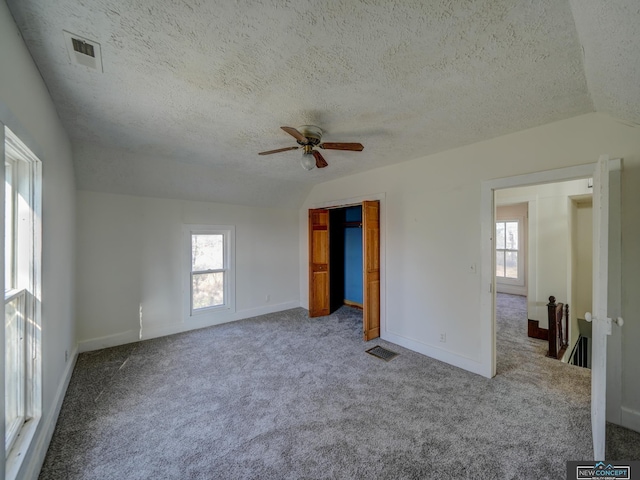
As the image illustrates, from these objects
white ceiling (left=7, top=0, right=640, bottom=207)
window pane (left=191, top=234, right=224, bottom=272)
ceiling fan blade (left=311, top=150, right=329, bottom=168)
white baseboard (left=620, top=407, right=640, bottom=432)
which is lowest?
white baseboard (left=620, top=407, right=640, bottom=432)

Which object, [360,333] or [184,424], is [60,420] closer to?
[184,424]

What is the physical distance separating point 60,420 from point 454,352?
151 inches

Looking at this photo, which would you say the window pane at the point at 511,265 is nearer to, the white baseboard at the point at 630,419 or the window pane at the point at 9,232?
the white baseboard at the point at 630,419

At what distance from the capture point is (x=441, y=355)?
319 centimetres

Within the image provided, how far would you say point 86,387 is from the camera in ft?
8.48

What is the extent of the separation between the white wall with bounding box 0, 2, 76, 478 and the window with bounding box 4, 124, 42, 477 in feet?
0.27

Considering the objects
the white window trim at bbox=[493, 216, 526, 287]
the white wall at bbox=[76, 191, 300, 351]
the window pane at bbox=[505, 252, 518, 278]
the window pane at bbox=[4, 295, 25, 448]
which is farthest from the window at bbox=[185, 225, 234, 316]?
A: the window pane at bbox=[505, 252, 518, 278]

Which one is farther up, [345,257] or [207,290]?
[345,257]

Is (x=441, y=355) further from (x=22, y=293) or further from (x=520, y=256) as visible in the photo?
(x=520, y=256)

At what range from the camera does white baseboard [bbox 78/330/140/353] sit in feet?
11.2

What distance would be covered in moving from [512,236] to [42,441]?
9223 mm

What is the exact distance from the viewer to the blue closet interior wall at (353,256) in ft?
18.6

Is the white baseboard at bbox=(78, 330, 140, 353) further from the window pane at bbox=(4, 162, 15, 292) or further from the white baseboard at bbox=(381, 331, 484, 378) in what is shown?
the white baseboard at bbox=(381, 331, 484, 378)

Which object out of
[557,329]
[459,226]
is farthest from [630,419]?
[459,226]
